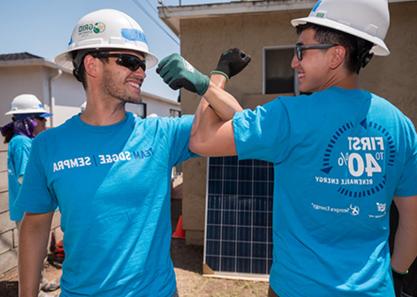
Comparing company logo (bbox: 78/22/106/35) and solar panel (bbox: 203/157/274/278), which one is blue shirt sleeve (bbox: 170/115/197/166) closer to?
company logo (bbox: 78/22/106/35)

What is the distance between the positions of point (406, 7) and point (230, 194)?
12.4ft

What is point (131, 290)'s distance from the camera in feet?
4.61

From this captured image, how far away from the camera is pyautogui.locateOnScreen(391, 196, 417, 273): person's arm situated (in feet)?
4.62

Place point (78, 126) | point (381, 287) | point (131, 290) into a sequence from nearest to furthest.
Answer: point (381, 287), point (131, 290), point (78, 126)

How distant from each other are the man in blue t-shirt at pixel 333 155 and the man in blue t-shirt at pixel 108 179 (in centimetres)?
28

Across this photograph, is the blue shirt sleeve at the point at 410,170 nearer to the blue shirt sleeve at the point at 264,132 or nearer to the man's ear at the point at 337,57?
the man's ear at the point at 337,57

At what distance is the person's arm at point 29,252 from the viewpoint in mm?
1552

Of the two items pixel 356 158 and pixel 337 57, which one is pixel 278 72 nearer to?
pixel 337 57

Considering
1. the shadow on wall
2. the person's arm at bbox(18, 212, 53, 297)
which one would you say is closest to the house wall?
the shadow on wall

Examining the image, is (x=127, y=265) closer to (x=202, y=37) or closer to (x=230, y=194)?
(x=230, y=194)

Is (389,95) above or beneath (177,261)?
above

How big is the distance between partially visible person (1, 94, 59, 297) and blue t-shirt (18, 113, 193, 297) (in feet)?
5.99

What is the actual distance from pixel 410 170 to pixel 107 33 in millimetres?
1507

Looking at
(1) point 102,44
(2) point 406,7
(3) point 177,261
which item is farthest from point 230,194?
(2) point 406,7
